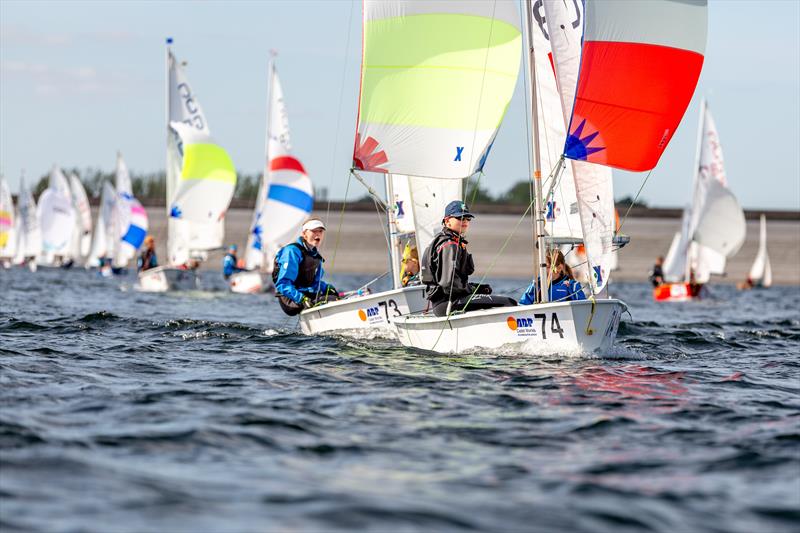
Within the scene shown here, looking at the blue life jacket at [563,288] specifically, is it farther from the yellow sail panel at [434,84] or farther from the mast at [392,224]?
the mast at [392,224]

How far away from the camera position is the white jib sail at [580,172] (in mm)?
11344

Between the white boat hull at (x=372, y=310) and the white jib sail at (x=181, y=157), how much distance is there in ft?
74.1

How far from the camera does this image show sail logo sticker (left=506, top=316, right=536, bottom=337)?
1017 centimetres

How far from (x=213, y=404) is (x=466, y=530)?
3.44 metres

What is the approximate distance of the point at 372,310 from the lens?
1274cm

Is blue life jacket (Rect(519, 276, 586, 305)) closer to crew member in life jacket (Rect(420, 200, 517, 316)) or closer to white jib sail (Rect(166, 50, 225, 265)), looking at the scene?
crew member in life jacket (Rect(420, 200, 517, 316))

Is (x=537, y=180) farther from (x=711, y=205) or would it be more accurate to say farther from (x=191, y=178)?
(x=711, y=205)

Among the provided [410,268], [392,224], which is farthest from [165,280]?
[410,268]

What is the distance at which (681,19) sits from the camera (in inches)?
420

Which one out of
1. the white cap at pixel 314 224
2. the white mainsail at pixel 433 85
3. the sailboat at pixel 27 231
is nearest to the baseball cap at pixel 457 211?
the white mainsail at pixel 433 85

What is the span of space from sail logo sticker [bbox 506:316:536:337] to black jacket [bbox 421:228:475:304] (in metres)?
0.74

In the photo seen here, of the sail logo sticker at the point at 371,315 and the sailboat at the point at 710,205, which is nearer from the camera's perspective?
the sail logo sticker at the point at 371,315

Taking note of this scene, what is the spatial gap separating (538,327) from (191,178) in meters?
25.2

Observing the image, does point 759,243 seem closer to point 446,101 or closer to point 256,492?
point 446,101
